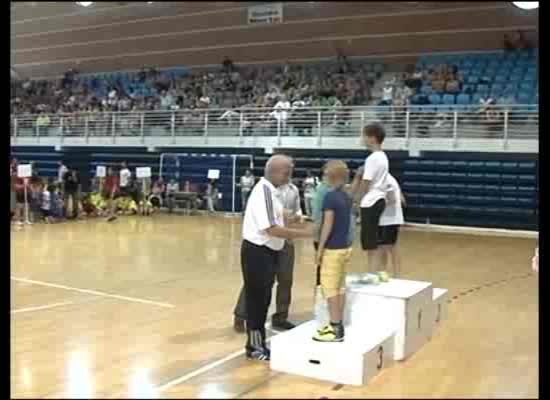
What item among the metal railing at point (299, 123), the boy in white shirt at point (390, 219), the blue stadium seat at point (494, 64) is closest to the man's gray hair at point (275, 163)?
the boy in white shirt at point (390, 219)

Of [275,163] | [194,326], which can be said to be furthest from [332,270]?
[194,326]

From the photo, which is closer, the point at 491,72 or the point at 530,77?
the point at 530,77

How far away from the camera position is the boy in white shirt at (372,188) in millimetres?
5441

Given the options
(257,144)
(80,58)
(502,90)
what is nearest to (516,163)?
(502,90)

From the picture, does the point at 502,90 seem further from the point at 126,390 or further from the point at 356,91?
the point at 126,390

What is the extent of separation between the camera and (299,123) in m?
16.3

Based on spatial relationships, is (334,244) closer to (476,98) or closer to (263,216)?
(263,216)

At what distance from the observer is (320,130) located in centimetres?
1549

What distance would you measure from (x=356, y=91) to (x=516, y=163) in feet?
14.7

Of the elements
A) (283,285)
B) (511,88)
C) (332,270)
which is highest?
(511,88)

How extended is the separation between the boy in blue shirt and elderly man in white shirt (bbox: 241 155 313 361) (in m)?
0.16

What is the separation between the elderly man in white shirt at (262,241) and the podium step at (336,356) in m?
0.25

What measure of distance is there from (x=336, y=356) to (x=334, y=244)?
760 mm

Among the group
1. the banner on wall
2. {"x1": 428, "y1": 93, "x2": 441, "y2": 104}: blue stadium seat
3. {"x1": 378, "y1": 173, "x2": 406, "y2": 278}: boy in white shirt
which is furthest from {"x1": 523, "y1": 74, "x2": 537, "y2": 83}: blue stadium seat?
{"x1": 378, "y1": 173, "x2": 406, "y2": 278}: boy in white shirt
